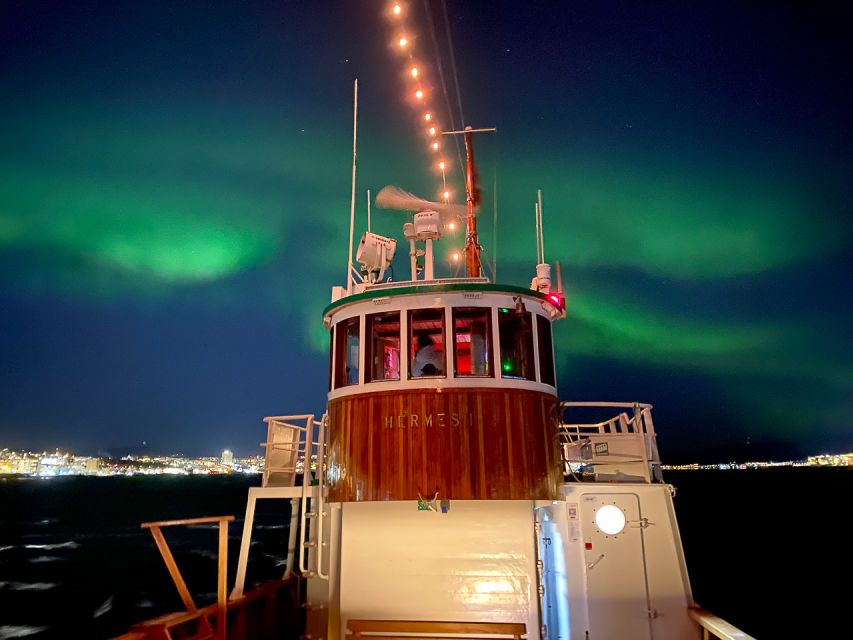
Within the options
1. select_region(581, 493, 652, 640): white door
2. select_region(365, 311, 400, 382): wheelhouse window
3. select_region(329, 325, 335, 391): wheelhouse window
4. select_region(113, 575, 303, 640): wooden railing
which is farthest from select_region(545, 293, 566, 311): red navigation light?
select_region(113, 575, 303, 640): wooden railing

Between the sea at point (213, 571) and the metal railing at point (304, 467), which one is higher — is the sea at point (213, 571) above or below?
below

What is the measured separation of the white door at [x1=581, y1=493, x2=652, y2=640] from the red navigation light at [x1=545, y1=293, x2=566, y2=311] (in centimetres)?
332

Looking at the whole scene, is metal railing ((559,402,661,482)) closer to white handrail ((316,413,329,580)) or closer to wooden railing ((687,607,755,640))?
wooden railing ((687,607,755,640))

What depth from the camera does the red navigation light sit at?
33.9ft

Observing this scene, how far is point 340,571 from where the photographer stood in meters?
9.50

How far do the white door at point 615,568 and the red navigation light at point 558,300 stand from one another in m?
3.32

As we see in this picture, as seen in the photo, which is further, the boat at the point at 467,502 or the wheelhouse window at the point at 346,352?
the wheelhouse window at the point at 346,352

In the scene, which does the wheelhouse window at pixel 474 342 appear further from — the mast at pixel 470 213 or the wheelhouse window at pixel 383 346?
the mast at pixel 470 213

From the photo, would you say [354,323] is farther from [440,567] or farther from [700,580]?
[700,580]

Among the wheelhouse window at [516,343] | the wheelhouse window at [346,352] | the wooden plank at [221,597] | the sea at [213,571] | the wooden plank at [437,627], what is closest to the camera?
the wooden plank at [437,627]

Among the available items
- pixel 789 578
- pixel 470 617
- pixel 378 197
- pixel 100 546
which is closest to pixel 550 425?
pixel 470 617

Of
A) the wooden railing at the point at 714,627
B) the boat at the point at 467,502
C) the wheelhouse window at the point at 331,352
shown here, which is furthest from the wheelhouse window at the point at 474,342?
the wooden railing at the point at 714,627

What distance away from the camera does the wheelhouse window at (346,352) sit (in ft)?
32.9

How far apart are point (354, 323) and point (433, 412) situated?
2.22 metres
